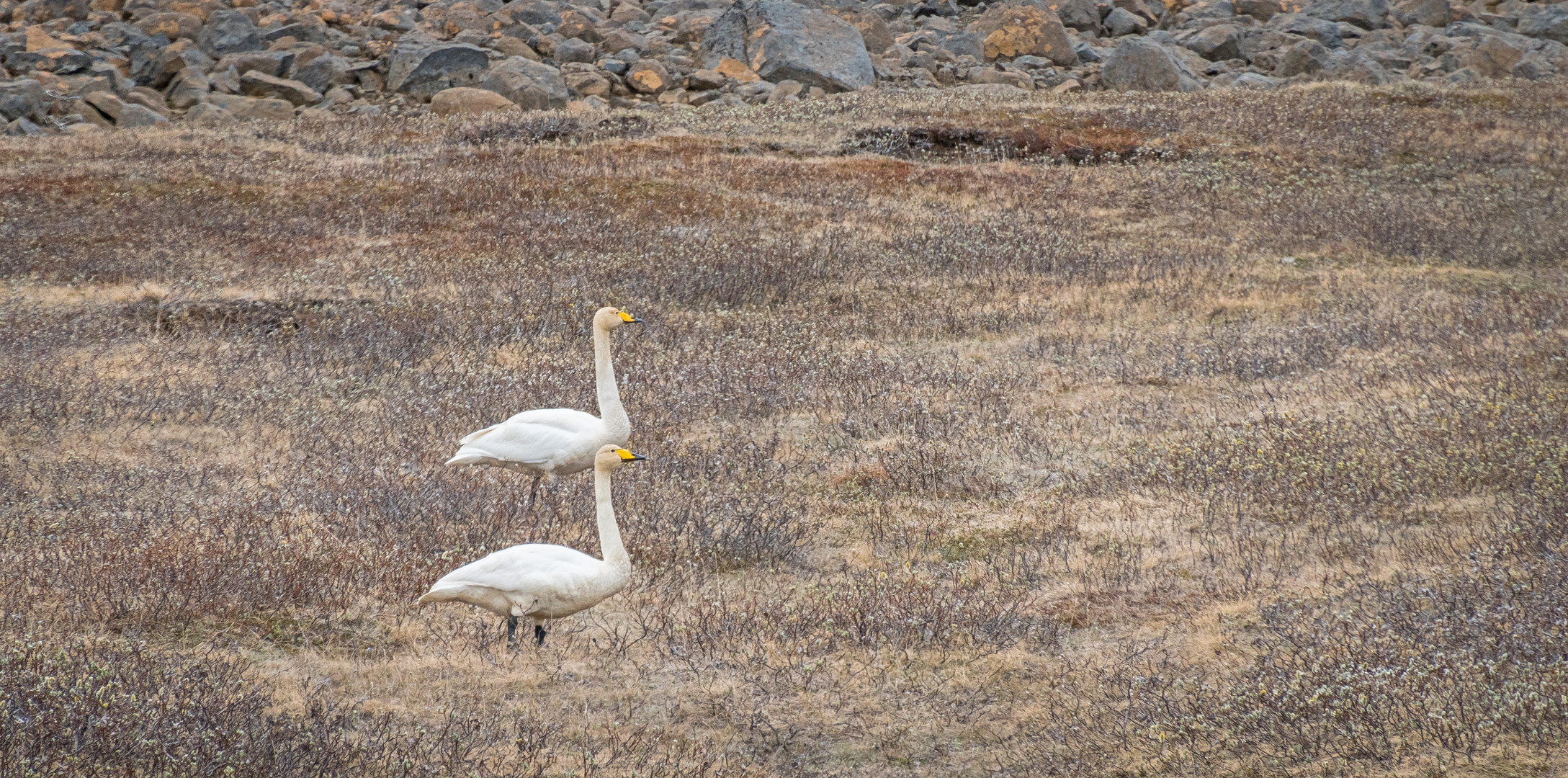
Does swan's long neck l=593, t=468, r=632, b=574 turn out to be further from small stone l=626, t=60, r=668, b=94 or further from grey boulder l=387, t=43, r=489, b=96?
grey boulder l=387, t=43, r=489, b=96

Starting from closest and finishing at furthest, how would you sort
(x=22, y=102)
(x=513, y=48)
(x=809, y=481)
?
(x=809, y=481) < (x=22, y=102) < (x=513, y=48)

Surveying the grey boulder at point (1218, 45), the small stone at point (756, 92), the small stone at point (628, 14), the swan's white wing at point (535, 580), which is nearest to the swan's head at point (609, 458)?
the swan's white wing at point (535, 580)

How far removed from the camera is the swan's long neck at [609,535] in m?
6.47

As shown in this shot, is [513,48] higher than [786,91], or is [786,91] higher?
[513,48]

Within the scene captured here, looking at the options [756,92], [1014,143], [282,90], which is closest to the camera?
[1014,143]

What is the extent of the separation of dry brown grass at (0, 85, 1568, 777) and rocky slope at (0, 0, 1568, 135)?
16.5m

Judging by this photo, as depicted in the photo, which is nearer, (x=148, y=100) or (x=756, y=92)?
(x=756, y=92)

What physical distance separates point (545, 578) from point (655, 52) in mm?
42473

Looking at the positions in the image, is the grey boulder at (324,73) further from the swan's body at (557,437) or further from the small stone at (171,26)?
the swan's body at (557,437)

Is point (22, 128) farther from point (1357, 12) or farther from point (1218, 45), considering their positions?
point (1357, 12)

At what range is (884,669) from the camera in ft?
23.0

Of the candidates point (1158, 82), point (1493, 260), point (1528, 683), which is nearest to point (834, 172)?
→ point (1493, 260)

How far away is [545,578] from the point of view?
248 inches

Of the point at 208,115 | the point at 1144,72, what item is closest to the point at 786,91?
the point at 1144,72
